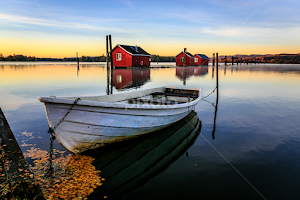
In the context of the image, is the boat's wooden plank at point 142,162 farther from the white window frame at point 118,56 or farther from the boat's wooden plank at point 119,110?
the white window frame at point 118,56

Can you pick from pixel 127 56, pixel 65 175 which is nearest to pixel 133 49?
pixel 127 56

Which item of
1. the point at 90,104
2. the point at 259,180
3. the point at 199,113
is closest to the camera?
the point at 259,180

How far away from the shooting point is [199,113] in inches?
507

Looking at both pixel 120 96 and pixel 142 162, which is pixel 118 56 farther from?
pixel 142 162

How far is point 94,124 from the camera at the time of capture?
21.4 feet

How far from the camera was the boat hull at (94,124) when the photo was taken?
241 inches

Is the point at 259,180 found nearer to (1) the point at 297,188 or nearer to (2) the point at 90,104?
(1) the point at 297,188

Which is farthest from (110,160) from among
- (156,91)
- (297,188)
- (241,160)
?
(156,91)

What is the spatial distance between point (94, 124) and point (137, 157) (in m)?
1.82

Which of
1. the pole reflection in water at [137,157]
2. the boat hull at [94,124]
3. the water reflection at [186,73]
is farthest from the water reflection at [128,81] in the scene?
the boat hull at [94,124]

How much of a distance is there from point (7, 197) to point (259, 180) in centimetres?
587

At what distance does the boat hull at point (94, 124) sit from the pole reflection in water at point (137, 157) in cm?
43

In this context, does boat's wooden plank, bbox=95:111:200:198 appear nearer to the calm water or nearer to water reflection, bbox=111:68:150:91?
the calm water

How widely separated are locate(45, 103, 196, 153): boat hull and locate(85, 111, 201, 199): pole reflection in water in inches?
16.9
